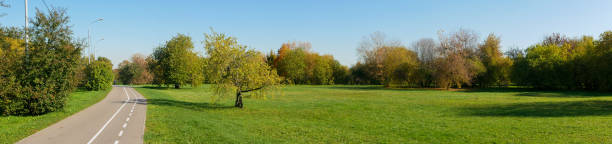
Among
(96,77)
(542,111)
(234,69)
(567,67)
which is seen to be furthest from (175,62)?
(567,67)

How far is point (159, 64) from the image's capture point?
60812 mm

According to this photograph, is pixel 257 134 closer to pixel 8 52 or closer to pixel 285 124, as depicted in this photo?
pixel 285 124

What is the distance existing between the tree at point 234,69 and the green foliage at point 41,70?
8.54m

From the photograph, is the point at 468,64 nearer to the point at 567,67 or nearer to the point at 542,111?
the point at 567,67

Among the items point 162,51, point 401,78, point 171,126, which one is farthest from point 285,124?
point 401,78

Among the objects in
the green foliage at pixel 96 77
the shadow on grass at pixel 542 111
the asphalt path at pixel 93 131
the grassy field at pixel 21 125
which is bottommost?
the shadow on grass at pixel 542 111

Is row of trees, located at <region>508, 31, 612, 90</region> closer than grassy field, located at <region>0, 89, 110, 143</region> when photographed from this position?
No

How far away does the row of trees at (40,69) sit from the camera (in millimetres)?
18094

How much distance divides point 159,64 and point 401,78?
4793 centimetres

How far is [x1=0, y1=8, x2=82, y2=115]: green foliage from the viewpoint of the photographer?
59.5 ft

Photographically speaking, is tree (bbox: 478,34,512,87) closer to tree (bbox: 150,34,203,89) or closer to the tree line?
the tree line

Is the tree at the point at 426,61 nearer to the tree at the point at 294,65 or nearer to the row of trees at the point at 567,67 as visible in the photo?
the row of trees at the point at 567,67

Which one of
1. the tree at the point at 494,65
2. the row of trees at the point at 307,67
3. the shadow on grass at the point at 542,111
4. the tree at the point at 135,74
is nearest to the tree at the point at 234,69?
the shadow on grass at the point at 542,111

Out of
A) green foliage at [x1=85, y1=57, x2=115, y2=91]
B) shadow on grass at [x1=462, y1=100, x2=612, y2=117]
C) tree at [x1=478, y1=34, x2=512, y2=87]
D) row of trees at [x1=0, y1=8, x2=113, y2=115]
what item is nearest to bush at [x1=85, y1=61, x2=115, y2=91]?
green foliage at [x1=85, y1=57, x2=115, y2=91]
